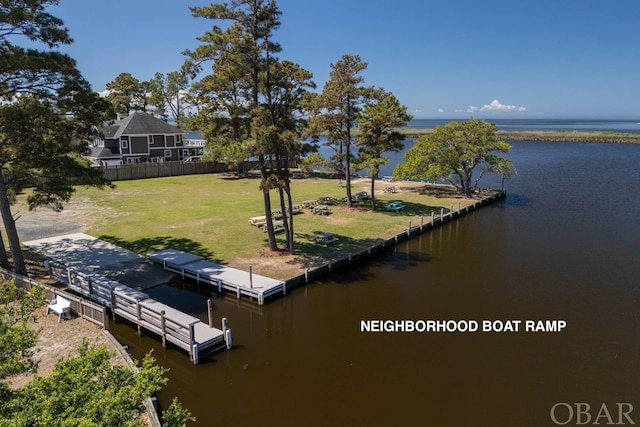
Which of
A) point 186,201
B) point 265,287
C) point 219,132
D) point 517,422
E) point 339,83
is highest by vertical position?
point 339,83

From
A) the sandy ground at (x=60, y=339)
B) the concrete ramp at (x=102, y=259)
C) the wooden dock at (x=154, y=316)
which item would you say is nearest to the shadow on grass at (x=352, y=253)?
the concrete ramp at (x=102, y=259)

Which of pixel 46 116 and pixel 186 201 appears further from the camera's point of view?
pixel 186 201

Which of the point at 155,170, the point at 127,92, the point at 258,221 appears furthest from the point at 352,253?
the point at 127,92

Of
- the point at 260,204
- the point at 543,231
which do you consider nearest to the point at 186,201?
the point at 260,204

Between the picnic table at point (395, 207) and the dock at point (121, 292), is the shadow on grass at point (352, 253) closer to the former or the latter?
the dock at point (121, 292)

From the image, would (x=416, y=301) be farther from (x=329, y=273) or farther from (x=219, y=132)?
(x=219, y=132)

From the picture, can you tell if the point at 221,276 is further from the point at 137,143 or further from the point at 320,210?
the point at 137,143
